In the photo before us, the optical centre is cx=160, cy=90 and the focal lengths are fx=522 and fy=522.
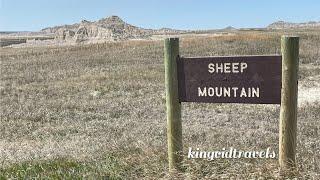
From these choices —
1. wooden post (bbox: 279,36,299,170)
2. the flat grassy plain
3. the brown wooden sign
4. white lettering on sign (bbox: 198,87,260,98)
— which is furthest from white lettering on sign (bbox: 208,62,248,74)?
the flat grassy plain

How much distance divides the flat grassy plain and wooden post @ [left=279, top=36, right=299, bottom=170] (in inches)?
7.7

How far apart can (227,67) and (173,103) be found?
884mm

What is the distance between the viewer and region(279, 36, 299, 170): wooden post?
19.2 feet

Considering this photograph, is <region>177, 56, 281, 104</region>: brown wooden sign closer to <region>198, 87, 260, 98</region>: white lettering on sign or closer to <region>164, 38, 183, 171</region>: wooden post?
<region>198, 87, 260, 98</region>: white lettering on sign

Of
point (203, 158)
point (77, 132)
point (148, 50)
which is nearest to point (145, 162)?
point (203, 158)

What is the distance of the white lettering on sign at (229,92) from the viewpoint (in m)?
6.10

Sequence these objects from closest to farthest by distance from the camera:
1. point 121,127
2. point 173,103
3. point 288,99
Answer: point 288,99
point 173,103
point 121,127

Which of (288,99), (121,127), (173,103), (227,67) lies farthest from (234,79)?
(121,127)

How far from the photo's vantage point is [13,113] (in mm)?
15938

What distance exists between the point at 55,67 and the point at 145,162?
27.2 m

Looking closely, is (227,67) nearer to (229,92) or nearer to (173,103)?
(229,92)

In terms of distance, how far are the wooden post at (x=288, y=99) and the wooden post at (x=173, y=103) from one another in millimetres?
1330

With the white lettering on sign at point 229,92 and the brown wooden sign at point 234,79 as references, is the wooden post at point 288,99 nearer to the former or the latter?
the brown wooden sign at point 234,79

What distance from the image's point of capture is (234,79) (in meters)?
6.18
